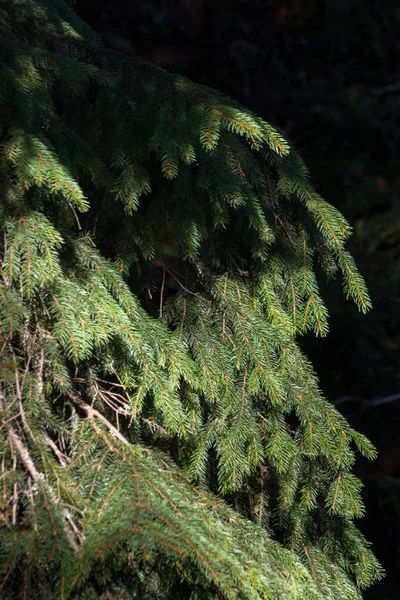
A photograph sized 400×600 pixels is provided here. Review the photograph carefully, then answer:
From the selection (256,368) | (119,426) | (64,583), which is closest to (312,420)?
(256,368)

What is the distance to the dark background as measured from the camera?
5.07 metres

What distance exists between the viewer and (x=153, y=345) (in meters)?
1.81

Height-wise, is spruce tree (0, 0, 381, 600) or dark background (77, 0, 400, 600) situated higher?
dark background (77, 0, 400, 600)

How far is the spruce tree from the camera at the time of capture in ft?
4.56

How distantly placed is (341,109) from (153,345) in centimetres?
636

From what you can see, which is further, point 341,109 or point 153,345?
point 341,109

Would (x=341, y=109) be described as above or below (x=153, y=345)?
above

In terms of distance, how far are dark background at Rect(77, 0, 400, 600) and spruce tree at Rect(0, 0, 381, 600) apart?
2822 millimetres

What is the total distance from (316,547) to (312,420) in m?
0.43

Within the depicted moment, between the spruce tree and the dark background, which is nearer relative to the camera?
the spruce tree

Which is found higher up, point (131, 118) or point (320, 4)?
point (320, 4)

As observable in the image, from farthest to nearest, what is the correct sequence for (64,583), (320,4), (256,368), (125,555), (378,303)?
(320,4), (378,303), (256,368), (125,555), (64,583)

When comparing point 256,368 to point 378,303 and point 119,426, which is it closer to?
point 119,426

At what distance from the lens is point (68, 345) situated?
157cm
